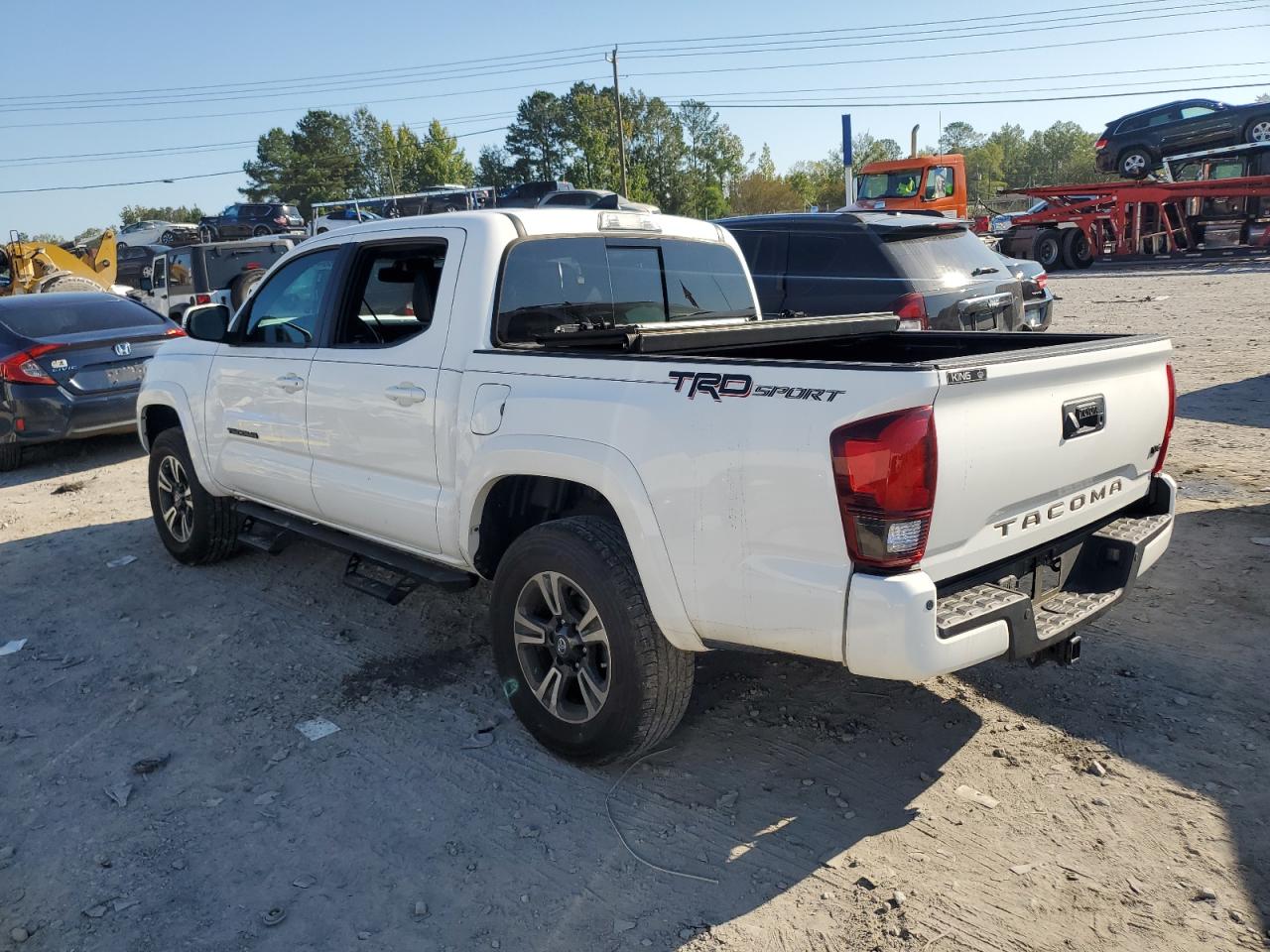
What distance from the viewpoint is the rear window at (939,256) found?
7.90 metres

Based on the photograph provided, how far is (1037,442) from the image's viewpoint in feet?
9.84

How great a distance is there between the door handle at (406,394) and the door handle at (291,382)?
0.76 meters

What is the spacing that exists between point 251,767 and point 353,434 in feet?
4.77

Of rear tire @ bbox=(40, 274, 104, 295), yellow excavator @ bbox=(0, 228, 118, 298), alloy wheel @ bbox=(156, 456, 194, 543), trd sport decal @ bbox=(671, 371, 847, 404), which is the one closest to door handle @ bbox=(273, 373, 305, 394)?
alloy wheel @ bbox=(156, 456, 194, 543)

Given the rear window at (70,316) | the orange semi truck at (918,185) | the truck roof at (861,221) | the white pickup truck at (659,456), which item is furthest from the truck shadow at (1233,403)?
the orange semi truck at (918,185)

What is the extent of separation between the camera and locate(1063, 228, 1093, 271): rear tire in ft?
82.6

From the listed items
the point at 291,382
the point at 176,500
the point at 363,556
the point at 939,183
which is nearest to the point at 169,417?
the point at 176,500

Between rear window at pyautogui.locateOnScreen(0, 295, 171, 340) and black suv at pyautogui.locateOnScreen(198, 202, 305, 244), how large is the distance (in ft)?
97.7

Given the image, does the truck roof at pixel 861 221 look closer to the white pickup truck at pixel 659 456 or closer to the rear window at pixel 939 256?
the rear window at pixel 939 256

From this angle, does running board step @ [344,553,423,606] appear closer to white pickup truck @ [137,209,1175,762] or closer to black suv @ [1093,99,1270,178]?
white pickup truck @ [137,209,1175,762]

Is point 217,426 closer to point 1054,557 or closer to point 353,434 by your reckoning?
point 353,434

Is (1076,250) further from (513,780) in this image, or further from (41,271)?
(513,780)

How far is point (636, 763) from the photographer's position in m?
3.64

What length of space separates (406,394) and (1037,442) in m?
Result: 2.41
